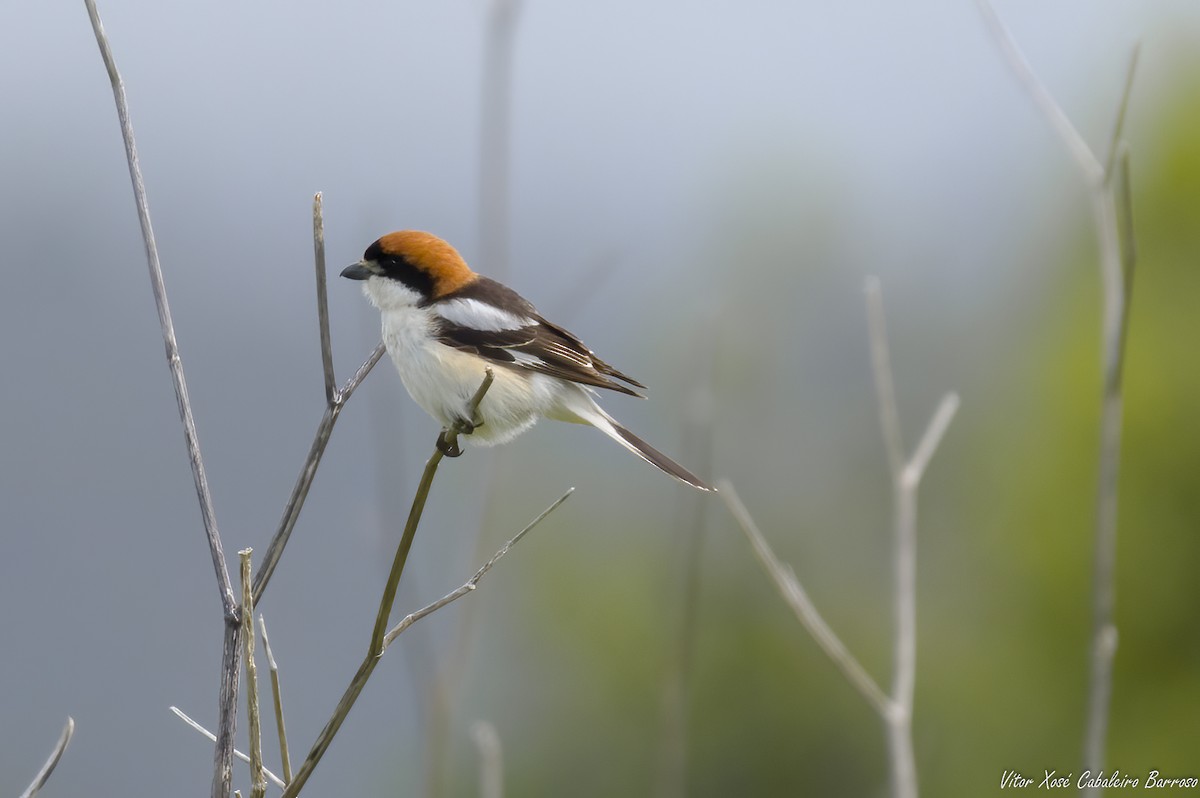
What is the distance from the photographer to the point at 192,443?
153 centimetres

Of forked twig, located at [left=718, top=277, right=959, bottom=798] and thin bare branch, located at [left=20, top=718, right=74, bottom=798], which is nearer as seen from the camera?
thin bare branch, located at [left=20, top=718, right=74, bottom=798]

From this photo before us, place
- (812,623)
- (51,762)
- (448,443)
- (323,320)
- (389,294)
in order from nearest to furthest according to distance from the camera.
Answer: (51,762) → (323,320) → (812,623) → (448,443) → (389,294)

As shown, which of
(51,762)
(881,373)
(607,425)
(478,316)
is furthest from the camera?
(478,316)

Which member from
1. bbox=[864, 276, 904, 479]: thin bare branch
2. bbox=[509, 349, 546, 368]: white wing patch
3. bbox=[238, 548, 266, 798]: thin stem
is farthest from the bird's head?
bbox=[238, 548, 266, 798]: thin stem

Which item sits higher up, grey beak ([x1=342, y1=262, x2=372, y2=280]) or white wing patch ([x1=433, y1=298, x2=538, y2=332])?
grey beak ([x1=342, y1=262, x2=372, y2=280])

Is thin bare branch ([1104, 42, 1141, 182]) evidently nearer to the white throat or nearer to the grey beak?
the white throat

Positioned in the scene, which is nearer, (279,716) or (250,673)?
(250,673)

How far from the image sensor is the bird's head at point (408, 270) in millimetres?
3494

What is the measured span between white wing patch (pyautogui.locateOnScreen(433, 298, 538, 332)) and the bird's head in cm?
9

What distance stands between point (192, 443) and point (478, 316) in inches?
74.5

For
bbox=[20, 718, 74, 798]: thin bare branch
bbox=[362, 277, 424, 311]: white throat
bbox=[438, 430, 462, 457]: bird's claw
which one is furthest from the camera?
bbox=[362, 277, 424, 311]: white throat

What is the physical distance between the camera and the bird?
3143 millimetres

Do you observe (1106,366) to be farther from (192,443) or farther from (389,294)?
(389,294)

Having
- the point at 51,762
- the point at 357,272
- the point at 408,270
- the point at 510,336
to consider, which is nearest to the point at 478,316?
the point at 510,336
